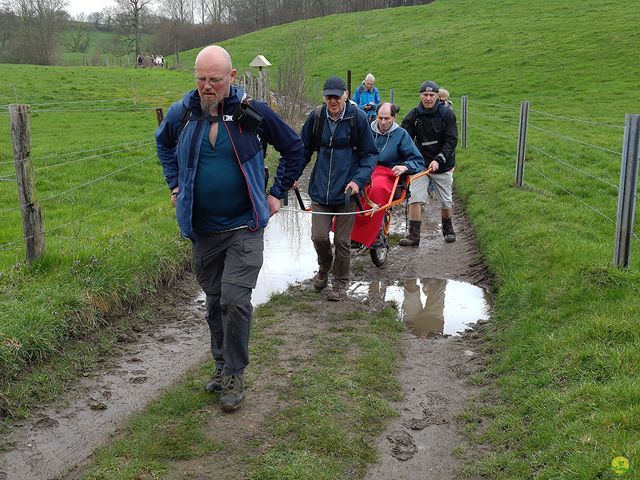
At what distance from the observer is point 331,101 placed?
6.98 m

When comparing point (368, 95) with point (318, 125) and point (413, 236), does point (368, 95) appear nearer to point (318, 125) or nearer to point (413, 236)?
point (413, 236)

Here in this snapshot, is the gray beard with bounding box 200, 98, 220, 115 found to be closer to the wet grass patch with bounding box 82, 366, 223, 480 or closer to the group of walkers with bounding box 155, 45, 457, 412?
the group of walkers with bounding box 155, 45, 457, 412

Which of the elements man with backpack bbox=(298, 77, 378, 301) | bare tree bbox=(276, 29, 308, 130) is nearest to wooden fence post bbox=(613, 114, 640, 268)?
man with backpack bbox=(298, 77, 378, 301)

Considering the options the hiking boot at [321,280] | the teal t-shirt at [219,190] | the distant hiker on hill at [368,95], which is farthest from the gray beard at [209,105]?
the distant hiker on hill at [368,95]

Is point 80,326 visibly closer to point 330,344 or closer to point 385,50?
point 330,344

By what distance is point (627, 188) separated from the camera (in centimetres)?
622

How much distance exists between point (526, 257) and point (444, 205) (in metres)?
2.18

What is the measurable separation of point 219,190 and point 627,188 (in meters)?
3.84

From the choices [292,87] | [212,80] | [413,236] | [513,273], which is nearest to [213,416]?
[212,80]

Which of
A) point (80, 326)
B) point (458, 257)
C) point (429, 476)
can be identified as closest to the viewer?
point (429, 476)

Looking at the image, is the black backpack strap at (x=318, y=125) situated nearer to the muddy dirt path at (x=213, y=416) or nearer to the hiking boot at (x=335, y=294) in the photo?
the hiking boot at (x=335, y=294)

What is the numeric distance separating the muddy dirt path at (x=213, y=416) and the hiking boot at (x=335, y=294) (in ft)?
0.32

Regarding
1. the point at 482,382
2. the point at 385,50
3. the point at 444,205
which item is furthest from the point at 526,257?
the point at 385,50

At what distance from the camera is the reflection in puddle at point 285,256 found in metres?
7.99
